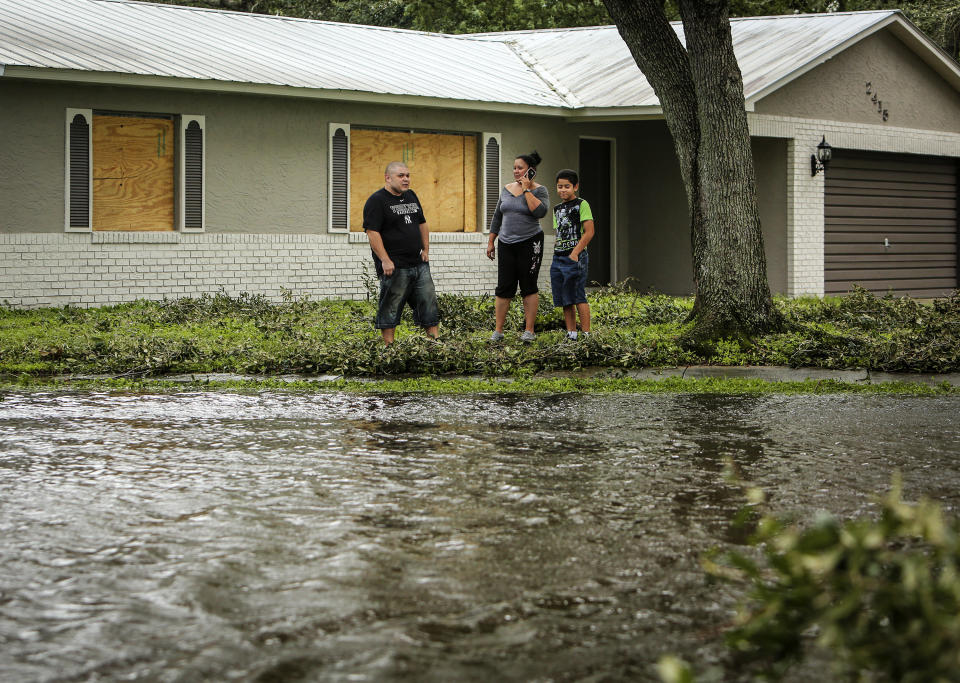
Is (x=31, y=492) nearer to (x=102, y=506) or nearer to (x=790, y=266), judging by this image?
(x=102, y=506)

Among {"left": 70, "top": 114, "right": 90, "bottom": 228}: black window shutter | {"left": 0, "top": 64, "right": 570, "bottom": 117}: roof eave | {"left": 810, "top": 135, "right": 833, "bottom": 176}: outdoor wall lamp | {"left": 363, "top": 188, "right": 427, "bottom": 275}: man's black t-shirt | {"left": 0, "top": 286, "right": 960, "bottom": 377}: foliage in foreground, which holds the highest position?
{"left": 0, "top": 64, "right": 570, "bottom": 117}: roof eave

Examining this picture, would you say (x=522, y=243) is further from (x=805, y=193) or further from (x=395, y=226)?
(x=805, y=193)

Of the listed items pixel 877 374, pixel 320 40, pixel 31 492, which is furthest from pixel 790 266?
pixel 31 492

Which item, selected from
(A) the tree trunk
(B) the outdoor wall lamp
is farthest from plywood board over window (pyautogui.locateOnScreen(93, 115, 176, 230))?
(B) the outdoor wall lamp

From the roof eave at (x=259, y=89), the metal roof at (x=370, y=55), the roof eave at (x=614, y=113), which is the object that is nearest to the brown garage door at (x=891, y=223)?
the metal roof at (x=370, y=55)

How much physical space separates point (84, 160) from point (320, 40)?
5.88 meters

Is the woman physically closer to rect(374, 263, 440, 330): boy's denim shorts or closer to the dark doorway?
rect(374, 263, 440, 330): boy's denim shorts

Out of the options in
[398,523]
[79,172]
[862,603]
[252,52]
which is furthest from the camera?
[252,52]

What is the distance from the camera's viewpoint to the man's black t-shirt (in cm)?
1151

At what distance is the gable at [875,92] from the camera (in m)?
21.0

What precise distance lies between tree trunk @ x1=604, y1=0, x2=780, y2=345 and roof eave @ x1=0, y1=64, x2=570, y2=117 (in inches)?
244

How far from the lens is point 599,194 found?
23016 millimetres

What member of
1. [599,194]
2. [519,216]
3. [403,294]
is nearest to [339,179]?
[599,194]

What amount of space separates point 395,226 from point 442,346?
1164 mm
